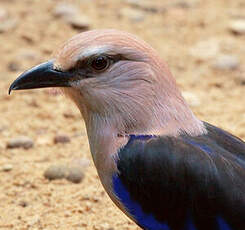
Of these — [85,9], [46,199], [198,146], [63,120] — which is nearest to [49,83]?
[198,146]

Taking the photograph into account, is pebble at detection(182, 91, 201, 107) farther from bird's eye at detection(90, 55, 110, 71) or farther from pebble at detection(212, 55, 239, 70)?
bird's eye at detection(90, 55, 110, 71)

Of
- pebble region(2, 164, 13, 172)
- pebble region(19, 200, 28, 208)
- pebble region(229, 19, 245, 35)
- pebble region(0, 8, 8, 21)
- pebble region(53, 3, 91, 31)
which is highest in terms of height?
pebble region(229, 19, 245, 35)

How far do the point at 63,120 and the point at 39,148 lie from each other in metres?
0.62

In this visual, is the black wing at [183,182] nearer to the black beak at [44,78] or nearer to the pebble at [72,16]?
the black beak at [44,78]

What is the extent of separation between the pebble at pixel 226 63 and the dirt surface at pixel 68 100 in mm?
12

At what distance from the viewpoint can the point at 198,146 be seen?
4254 mm

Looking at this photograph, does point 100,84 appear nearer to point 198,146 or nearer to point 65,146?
point 198,146

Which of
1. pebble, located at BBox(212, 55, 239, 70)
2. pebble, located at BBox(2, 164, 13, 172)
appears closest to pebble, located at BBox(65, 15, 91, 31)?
pebble, located at BBox(212, 55, 239, 70)

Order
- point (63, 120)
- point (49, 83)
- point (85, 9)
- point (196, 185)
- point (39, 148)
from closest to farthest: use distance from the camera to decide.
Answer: point (196, 185) → point (49, 83) → point (39, 148) → point (63, 120) → point (85, 9)

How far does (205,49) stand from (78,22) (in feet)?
5.30

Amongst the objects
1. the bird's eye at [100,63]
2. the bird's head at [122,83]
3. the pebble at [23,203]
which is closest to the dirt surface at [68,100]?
the pebble at [23,203]

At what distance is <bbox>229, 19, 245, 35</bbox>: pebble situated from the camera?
340 inches

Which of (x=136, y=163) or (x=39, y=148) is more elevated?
(x=136, y=163)

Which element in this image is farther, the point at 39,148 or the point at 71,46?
the point at 39,148
